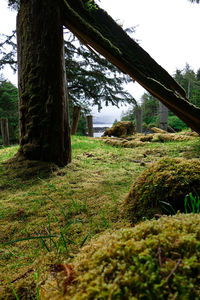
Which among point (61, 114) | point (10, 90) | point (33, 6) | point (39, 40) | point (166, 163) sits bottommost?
point (166, 163)

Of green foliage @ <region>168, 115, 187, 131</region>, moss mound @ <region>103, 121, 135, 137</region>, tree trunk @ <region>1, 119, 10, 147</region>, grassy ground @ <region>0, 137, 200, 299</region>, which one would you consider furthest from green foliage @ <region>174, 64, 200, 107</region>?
grassy ground @ <region>0, 137, 200, 299</region>

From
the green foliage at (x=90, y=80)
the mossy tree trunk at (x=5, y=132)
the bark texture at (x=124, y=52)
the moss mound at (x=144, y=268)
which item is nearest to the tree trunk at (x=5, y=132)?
the mossy tree trunk at (x=5, y=132)

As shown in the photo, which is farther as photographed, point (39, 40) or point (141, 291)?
point (39, 40)

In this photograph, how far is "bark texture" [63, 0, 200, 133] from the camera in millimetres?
2932

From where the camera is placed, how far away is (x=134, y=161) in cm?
418

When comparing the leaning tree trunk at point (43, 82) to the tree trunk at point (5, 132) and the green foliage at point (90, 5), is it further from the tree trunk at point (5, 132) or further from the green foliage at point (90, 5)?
the tree trunk at point (5, 132)

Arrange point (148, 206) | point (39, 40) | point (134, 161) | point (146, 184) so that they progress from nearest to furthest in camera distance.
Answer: point (148, 206), point (146, 184), point (39, 40), point (134, 161)

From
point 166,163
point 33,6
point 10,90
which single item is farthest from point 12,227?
point 10,90

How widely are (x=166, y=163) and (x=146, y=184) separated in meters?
0.34

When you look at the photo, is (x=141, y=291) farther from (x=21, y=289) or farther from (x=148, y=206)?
(x=148, y=206)

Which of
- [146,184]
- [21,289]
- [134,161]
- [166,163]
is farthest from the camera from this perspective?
[134,161]

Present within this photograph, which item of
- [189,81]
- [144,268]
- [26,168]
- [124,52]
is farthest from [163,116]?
[189,81]

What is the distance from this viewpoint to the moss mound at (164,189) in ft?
4.90

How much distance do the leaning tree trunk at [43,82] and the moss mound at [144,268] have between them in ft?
9.23
